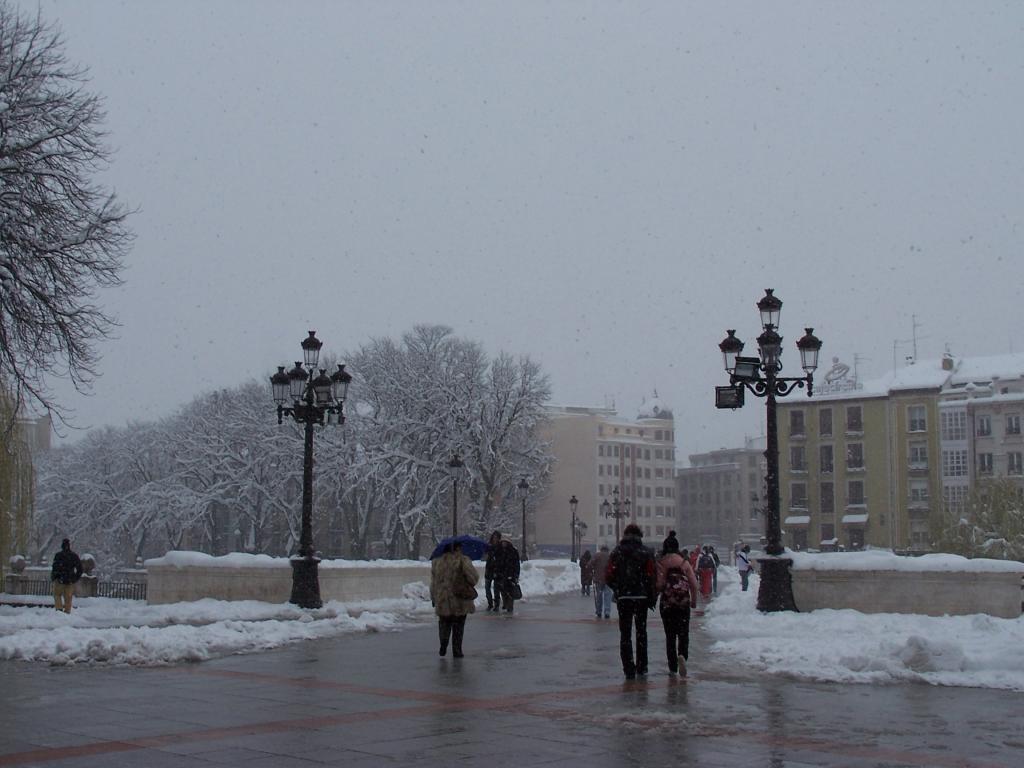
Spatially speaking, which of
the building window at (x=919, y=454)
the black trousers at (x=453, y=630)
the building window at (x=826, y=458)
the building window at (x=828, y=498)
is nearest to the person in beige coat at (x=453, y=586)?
the black trousers at (x=453, y=630)

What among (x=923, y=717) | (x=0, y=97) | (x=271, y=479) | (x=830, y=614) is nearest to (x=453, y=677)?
(x=923, y=717)

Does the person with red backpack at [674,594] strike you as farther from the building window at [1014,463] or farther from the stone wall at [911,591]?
the building window at [1014,463]

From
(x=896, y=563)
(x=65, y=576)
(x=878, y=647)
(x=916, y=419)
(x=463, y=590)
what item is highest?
(x=916, y=419)

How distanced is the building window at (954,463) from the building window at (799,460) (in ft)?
35.2

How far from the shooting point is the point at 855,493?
296 feet

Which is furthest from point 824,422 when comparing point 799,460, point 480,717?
point 480,717

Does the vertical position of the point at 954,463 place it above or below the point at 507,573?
above

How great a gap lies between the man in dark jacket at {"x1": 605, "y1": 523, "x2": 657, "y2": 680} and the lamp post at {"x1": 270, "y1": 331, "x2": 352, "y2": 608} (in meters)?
11.6

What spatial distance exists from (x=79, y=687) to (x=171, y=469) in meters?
73.4

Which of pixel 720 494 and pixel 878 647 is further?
pixel 720 494

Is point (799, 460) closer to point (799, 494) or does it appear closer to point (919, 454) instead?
point (799, 494)

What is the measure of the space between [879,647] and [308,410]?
45.7ft

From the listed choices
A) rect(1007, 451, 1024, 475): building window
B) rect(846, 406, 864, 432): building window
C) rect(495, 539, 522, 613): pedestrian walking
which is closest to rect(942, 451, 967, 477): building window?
rect(1007, 451, 1024, 475): building window

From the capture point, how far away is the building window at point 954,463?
84.9m
